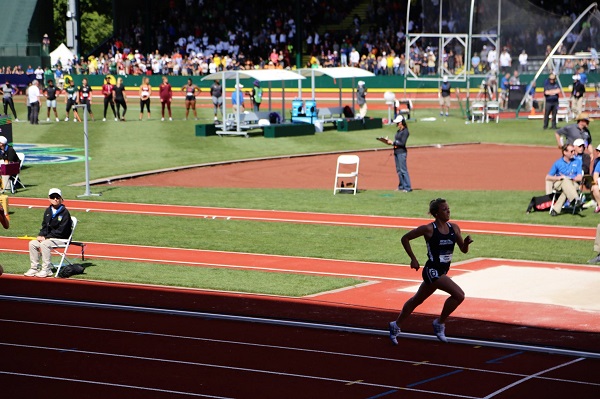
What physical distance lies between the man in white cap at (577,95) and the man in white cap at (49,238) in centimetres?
2863

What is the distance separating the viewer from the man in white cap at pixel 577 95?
4212cm

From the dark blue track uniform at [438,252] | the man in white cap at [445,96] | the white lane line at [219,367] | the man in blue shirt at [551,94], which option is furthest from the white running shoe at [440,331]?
the man in white cap at [445,96]

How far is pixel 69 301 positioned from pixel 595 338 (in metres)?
7.28

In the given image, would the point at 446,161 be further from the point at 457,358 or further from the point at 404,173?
the point at 457,358

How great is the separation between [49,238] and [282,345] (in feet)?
20.9

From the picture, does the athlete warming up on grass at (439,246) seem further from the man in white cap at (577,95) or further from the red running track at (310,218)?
the man in white cap at (577,95)

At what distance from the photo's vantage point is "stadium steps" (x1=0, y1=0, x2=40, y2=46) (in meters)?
70.9

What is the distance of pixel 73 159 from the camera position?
3550 cm

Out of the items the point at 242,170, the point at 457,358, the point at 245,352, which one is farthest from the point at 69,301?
the point at 242,170

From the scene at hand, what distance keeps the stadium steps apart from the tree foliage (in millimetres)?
20541

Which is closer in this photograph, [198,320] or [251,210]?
[198,320]

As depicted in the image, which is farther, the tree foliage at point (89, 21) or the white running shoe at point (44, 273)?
the tree foliage at point (89, 21)

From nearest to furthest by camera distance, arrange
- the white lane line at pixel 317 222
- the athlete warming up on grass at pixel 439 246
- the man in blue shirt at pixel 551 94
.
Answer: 1. the athlete warming up on grass at pixel 439 246
2. the white lane line at pixel 317 222
3. the man in blue shirt at pixel 551 94

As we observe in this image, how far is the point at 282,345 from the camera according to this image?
42.3 ft
